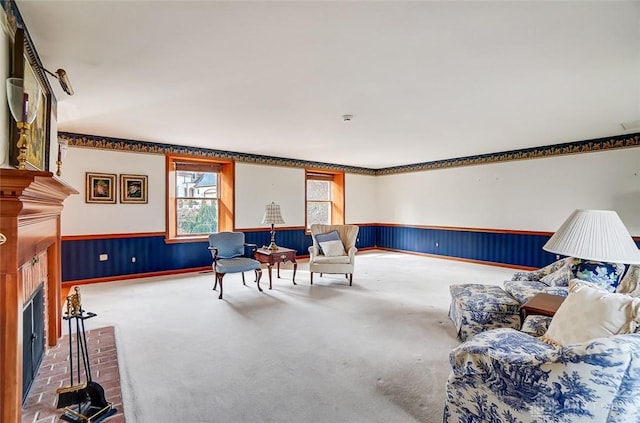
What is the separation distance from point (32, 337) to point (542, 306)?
344 centimetres

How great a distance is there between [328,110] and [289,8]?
1.92 metres

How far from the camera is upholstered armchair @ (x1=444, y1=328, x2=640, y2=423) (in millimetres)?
1239

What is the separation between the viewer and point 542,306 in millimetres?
2291

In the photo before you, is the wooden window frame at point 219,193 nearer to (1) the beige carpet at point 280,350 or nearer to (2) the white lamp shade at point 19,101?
(1) the beige carpet at point 280,350

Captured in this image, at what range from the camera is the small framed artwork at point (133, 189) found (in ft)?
17.7

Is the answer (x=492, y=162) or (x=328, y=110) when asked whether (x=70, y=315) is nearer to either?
(x=328, y=110)

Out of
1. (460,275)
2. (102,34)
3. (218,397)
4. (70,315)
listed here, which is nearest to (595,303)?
(218,397)

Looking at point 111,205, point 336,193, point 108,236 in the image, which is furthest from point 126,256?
point 336,193

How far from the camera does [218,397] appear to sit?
2.12 meters

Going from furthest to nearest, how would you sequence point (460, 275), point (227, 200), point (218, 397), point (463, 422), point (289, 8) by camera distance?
point (227, 200), point (460, 275), point (218, 397), point (289, 8), point (463, 422)

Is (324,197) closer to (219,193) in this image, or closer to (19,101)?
(219,193)

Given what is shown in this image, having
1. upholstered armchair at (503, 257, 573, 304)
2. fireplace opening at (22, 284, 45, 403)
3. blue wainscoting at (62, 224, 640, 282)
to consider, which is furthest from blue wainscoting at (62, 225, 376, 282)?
upholstered armchair at (503, 257, 573, 304)

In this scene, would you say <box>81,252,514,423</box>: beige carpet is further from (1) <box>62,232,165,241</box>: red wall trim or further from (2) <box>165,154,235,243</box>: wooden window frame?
(2) <box>165,154,235,243</box>: wooden window frame

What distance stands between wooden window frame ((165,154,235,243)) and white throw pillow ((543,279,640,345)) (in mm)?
5626
